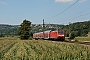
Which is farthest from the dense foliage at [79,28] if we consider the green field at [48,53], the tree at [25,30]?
the green field at [48,53]

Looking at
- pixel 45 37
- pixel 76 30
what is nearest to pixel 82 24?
pixel 76 30

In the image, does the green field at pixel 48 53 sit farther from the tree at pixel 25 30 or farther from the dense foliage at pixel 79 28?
the tree at pixel 25 30

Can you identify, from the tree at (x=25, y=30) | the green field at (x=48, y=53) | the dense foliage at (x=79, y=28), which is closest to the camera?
the green field at (x=48, y=53)

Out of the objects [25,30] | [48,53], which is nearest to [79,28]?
[25,30]

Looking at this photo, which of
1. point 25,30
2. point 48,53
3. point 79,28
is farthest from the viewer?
point 25,30

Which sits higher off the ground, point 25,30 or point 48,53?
point 25,30

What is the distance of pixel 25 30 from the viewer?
12606 cm

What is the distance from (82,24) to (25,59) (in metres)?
105

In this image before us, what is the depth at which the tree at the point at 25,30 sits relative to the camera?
406 feet

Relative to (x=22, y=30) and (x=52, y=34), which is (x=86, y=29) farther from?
(x=52, y=34)

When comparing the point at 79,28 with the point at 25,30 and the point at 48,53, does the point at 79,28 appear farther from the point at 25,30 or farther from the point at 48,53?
the point at 48,53

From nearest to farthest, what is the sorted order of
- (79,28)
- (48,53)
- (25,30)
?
(48,53), (79,28), (25,30)

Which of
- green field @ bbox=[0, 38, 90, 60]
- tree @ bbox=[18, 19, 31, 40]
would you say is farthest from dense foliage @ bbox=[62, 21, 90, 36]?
green field @ bbox=[0, 38, 90, 60]

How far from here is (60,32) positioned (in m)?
65.6
